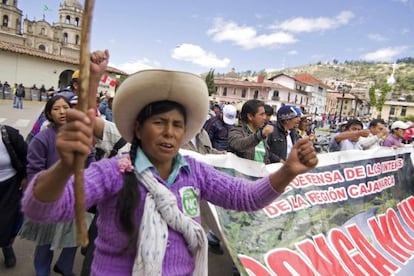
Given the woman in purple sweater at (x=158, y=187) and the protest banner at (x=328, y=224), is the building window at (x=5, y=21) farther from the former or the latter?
the woman in purple sweater at (x=158, y=187)

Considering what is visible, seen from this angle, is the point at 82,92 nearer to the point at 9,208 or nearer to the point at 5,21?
the point at 9,208

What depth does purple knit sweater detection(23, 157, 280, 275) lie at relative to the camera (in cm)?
110

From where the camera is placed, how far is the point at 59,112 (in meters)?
2.69

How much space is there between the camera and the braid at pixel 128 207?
1286 mm

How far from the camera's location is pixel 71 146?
0.89 m

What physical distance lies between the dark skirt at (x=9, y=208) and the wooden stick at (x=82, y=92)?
2391 mm

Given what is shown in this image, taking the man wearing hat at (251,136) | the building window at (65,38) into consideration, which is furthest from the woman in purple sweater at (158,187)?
the building window at (65,38)

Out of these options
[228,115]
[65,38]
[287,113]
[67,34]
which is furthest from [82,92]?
[65,38]

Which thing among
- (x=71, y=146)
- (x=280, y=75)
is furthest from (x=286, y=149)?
(x=280, y=75)

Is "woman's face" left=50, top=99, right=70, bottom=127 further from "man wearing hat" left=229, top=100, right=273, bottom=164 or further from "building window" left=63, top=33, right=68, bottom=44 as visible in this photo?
"building window" left=63, top=33, right=68, bottom=44

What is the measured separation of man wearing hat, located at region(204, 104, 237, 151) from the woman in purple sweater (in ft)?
11.1

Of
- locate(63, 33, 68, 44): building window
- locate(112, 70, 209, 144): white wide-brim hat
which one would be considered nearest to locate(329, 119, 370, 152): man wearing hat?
locate(112, 70, 209, 144): white wide-brim hat

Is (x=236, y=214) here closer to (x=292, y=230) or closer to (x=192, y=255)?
(x=292, y=230)

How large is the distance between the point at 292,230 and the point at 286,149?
1.35m
